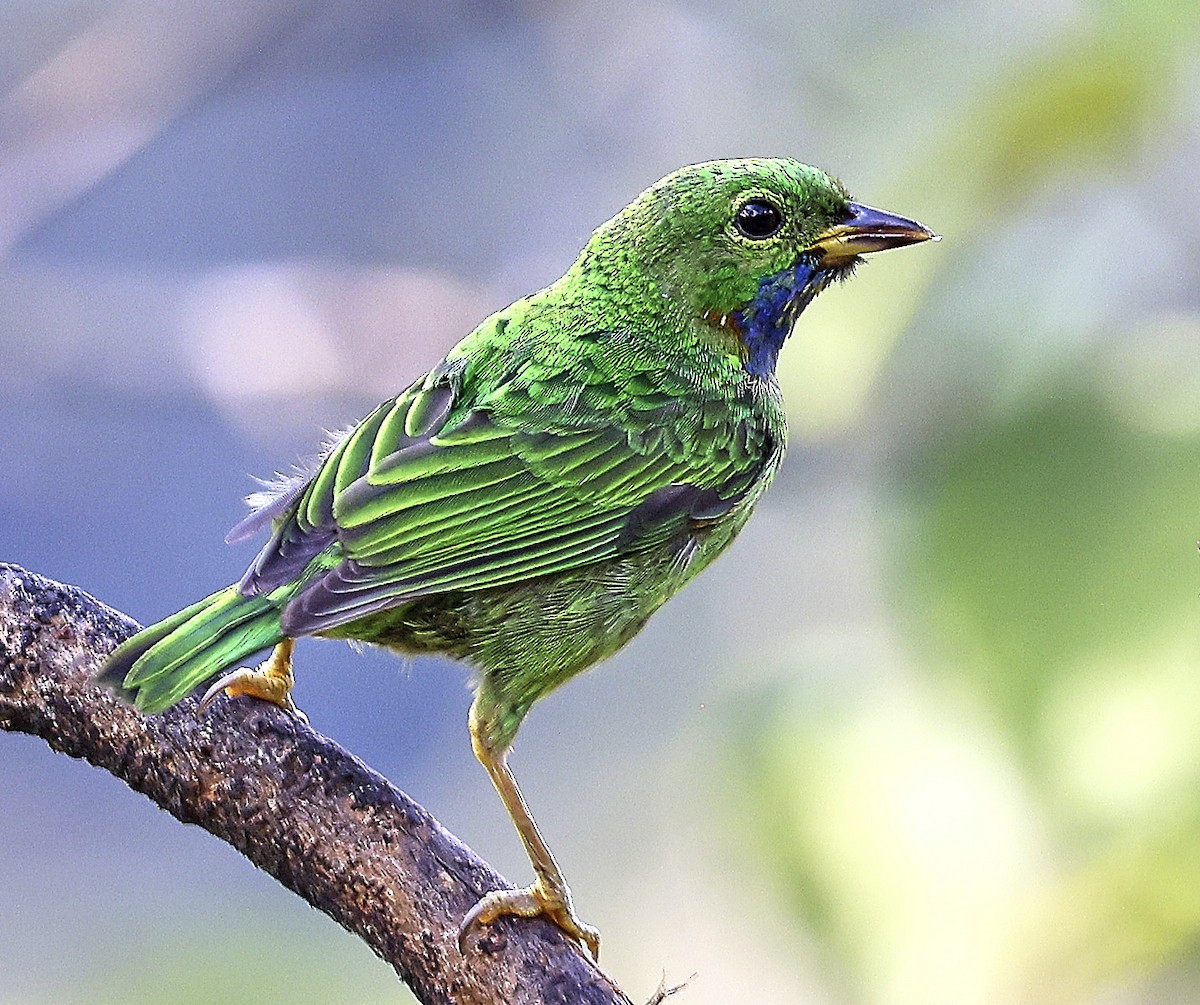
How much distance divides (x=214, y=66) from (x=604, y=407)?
260 cm

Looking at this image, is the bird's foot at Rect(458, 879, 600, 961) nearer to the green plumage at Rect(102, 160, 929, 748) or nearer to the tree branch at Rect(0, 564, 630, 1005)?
the tree branch at Rect(0, 564, 630, 1005)

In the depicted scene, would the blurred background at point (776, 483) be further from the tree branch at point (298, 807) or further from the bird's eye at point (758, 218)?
the bird's eye at point (758, 218)

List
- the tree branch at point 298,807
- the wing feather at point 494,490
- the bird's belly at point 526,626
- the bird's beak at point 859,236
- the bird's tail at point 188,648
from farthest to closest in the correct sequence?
the bird's beak at point 859,236
the bird's belly at point 526,626
the wing feather at point 494,490
the tree branch at point 298,807
the bird's tail at point 188,648

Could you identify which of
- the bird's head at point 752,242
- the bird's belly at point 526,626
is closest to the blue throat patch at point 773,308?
the bird's head at point 752,242

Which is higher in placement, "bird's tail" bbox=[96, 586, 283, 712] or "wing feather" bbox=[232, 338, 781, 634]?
"wing feather" bbox=[232, 338, 781, 634]

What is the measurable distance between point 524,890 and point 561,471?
29.5 inches

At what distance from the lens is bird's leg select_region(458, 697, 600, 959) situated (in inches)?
102

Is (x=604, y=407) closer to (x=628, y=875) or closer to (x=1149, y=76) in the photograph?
(x=1149, y=76)

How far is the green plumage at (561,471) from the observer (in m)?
2.65

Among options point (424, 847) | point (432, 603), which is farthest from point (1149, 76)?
point (424, 847)

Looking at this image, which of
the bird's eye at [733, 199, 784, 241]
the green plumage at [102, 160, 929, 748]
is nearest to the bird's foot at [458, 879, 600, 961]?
the green plumage at [102, 160, 929, 748]

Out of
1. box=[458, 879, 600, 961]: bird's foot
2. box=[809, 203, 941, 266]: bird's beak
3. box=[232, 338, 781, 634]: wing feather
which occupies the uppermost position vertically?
box=[809, 203, 941, 266]: bird's beak

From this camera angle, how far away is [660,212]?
11.0 ft

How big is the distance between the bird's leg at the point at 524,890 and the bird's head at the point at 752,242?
976 mm
